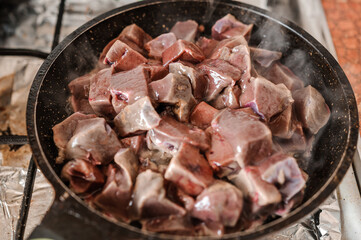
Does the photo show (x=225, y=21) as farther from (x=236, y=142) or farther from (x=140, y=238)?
(x=140, y=238)

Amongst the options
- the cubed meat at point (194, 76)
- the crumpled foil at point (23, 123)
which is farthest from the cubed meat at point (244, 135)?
the crumpled foil at point (23, 123)

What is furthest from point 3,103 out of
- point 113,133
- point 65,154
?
point 113,133

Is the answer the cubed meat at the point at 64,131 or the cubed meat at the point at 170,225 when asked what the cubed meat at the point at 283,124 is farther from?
the cubed meat at the point at 64,131

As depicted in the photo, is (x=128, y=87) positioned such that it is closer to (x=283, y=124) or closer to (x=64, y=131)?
(x=64, y=131)

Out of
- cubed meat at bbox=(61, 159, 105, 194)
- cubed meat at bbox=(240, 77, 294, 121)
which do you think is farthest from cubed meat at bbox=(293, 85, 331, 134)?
cubed meat at bbox=(61, 159, 105, 194)

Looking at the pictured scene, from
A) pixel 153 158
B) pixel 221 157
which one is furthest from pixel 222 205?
pixel 153 158

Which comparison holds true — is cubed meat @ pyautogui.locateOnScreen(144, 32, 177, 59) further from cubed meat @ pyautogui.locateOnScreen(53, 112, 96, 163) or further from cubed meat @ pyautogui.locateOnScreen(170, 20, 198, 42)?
cubed meat @ pyautogui.locateOnScreen(53, 112, 96, 163)
